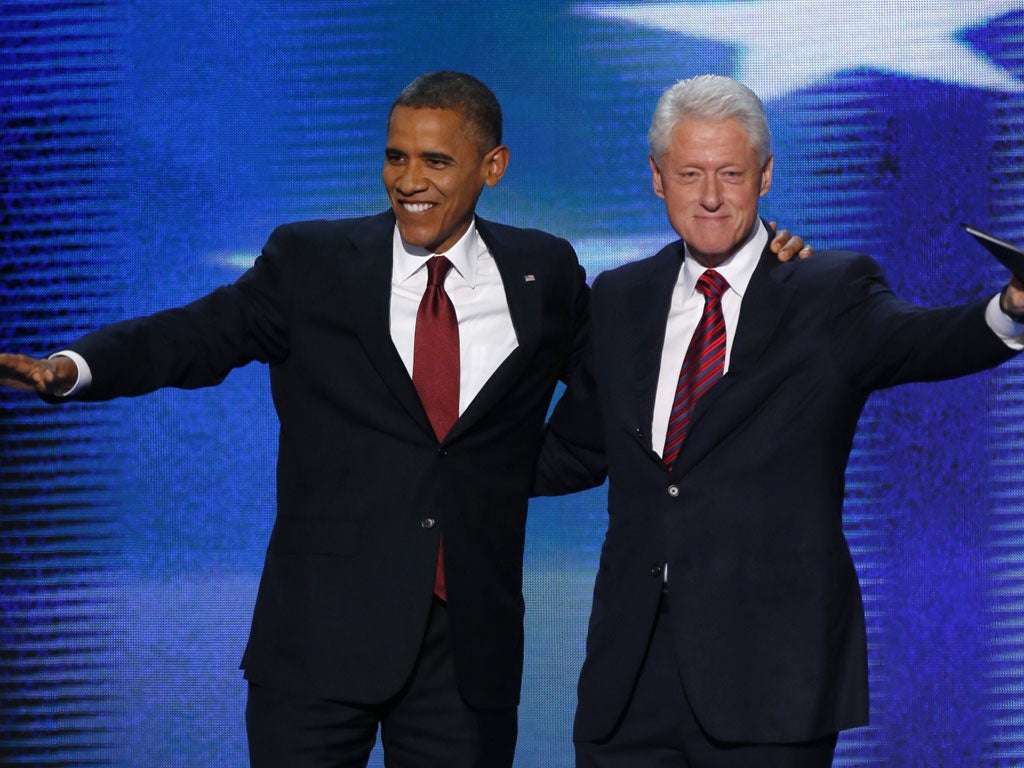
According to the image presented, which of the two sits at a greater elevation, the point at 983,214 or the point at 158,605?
the point at 983,214

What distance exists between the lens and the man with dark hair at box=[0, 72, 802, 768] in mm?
2490

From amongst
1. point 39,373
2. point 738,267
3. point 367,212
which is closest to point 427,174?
point 738,267

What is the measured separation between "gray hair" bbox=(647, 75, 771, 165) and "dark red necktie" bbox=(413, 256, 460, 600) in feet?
1.53

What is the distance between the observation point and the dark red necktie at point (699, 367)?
2.26 m

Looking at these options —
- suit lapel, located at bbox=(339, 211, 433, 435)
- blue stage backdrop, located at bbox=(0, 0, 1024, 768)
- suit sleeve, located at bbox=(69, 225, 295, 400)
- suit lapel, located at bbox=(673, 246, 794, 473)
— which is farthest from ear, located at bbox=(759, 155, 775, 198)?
blue stage backdrop, located at bbox=(0, 0, 1024, 768)

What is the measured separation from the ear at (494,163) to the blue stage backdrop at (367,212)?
1.12 metres

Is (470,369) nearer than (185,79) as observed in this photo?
Yes

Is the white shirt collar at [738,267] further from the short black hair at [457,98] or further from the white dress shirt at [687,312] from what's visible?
the short black hair at [457,98]

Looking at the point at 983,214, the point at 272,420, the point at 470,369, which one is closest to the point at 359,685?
the point at 470,369

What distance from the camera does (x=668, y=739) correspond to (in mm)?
2230

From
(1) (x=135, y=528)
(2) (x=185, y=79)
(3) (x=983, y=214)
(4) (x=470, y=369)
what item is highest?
(2) (x=185, y=79)

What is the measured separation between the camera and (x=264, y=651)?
255cm

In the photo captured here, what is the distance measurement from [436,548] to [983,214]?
197cm

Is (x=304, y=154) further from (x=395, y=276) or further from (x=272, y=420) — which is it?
(x=395, y=276)
